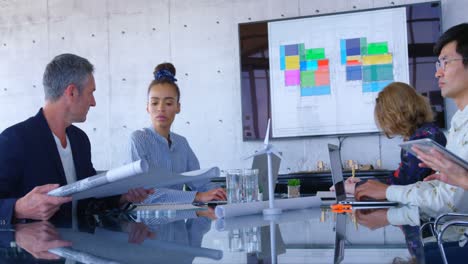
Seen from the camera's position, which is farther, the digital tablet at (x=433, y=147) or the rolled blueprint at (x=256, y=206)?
the rolled blueprint at (x=256, y=206)

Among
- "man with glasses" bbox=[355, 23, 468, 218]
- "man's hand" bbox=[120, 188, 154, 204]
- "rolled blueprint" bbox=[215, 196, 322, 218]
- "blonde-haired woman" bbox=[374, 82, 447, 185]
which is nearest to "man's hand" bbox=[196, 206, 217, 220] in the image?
"rolled blueprint" bbox=[215, 196, 322, 218]

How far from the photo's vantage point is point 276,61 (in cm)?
466

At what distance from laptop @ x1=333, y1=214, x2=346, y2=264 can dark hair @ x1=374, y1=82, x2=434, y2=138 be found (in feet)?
3.93

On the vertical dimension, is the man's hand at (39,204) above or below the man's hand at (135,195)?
above

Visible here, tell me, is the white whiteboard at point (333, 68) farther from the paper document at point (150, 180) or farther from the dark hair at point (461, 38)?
the paper document at point (150, 180)

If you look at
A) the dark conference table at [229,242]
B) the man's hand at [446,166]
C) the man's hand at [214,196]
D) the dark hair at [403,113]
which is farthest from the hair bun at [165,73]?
the man's hand at [446,166]

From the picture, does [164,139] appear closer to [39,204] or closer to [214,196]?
[214,196]

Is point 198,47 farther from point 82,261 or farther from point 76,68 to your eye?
point 82,261

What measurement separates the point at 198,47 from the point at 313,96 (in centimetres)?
119

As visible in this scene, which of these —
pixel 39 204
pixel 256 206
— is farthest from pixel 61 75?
pixel 256 206

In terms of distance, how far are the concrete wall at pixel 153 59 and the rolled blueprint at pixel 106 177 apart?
3.10 meters

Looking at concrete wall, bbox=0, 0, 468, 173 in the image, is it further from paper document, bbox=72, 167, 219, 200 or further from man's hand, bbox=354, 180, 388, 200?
paper document, bbox=72, 167, 219, 200

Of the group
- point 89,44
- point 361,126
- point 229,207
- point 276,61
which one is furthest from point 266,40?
point 229,207

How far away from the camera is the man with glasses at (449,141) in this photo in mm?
1827
